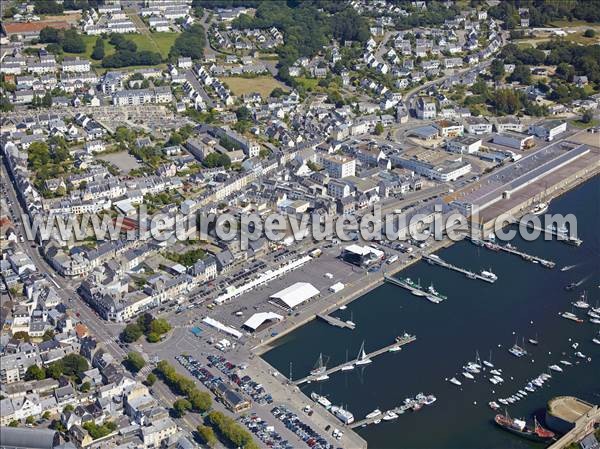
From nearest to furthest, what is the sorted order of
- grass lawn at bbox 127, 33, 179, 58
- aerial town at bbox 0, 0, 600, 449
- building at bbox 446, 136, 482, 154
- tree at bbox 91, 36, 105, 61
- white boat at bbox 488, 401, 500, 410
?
1. aerial town at bbox 0, 0, 600, 449
2. white boat at bbox 488, 401, 500, 410
3. building at bbox 446, 136, 482, 154
4. tree at bbox 91, 36, 105, 61
5. grass lawn at bbox 127, 33, 179, 58

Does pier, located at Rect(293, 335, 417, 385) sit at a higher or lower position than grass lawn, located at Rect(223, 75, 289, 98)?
lower

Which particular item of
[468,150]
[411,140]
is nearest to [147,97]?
[411,140]

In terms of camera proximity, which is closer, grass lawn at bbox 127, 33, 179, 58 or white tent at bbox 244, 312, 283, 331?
white tent at bbox 244, 312, 283, 331

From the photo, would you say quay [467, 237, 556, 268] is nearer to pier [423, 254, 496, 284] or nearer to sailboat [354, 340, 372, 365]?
pier [423, 254, 496, 284]

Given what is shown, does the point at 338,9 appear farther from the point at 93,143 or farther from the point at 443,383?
the point at 443,383

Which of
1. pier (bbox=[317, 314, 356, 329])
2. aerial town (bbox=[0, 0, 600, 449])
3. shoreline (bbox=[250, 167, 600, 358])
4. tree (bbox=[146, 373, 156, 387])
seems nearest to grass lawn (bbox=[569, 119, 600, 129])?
aerial town (bbox=[0, 0, 600, 449])

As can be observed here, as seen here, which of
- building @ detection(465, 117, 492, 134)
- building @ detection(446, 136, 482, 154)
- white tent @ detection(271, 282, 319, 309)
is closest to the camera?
white tent @ detection(271, 282, 319, 309)

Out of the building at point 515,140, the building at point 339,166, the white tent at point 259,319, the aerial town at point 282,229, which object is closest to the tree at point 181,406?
the aerial town at point 282,229

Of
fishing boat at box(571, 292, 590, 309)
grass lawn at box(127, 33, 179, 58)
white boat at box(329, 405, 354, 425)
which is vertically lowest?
fishing boat at box(571, 292, 590, 309)
